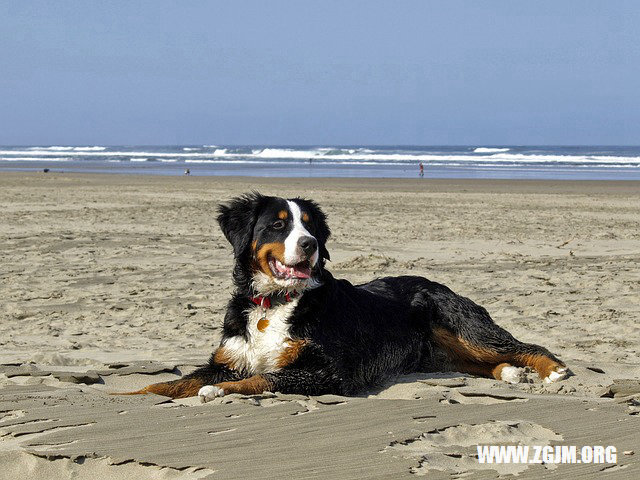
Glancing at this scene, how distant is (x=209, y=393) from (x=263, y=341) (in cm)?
69

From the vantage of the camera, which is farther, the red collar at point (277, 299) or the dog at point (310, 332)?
the red collar at point (277, 299)

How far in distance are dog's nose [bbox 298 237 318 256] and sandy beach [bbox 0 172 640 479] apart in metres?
0.93

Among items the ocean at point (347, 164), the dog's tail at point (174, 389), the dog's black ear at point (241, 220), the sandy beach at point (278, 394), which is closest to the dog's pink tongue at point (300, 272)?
the dog's black ear at point (241, 220)

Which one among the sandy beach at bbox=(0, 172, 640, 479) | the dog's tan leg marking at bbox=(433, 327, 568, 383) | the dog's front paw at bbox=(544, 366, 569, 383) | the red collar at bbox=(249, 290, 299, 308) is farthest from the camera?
the dog's tan leg marking at bbox=(433, 327, 568, 383)

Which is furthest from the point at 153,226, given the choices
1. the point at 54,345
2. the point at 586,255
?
the point at 54,345

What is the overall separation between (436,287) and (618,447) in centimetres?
260

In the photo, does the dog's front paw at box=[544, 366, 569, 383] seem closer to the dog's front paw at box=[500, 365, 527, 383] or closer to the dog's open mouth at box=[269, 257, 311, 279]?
the dog's front paw at box=[500, 365, 527, 383]

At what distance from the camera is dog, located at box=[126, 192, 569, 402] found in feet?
18.0

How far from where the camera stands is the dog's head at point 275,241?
218 inches

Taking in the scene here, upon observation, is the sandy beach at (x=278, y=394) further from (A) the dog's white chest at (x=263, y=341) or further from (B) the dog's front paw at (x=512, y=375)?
(A) the dog's white chest at (x=263, y=341)

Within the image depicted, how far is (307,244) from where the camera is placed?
5.45 meters

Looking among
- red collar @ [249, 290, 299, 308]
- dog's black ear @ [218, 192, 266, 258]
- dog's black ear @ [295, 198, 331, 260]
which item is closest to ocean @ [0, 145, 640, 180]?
dog's black ear @ [295, 198, 331, 260]

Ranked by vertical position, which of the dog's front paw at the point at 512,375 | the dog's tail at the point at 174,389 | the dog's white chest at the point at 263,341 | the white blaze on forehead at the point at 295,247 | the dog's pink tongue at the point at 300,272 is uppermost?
the white blaze on forehead at the point at 295,247

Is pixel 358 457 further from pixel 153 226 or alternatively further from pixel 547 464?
pixel 153 226
